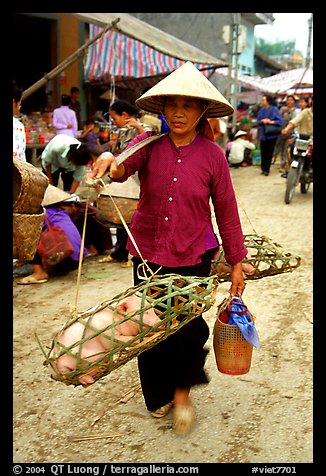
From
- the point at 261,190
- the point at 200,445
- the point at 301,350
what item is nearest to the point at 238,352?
the point at 200,445

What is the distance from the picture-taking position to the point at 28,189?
8.27 feet

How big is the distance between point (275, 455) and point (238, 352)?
50cm

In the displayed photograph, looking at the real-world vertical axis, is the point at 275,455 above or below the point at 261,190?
below

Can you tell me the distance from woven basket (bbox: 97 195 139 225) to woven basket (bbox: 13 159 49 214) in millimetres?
2441

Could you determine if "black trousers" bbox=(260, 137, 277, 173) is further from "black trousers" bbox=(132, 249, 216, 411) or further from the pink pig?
the pink pig

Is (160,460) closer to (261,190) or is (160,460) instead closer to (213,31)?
(261,190)

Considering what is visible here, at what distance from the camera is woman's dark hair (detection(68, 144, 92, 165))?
593 centimetres

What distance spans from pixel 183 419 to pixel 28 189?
136 cm

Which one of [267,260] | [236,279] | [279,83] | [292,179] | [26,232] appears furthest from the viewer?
[279,83]

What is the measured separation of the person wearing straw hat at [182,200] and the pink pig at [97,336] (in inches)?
10.6

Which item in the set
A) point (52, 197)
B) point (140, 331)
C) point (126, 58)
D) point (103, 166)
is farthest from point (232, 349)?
point (126, 58)

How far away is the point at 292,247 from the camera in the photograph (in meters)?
6.18

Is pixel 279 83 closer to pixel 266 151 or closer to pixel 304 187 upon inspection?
pixel 266 151
